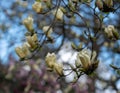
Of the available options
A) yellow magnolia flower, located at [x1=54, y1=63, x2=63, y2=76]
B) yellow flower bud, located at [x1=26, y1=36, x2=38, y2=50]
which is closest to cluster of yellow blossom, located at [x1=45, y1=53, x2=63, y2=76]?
yellow magnolia flower, located at [x1=54, y1=63, x2=63, y2=76]

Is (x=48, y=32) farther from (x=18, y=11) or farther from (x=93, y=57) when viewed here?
(x=18, y=11)

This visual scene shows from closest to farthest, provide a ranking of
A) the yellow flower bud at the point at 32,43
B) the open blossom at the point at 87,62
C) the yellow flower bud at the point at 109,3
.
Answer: the open blossom at the point at 87,62
the yellow flower bud at the point at 109,3
the yellow flower bud at the point at 32,43

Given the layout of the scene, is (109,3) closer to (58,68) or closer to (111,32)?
(111,32)

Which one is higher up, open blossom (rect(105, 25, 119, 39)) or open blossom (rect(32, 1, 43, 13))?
open blossom (rect(32, 1, 43, 13))

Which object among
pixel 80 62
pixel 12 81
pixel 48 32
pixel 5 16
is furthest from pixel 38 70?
pixel 80 62

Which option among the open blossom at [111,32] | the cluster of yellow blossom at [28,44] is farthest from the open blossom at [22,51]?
the open blossom at [111,32]

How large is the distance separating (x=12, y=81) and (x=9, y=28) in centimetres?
280

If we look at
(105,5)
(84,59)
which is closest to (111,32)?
(105,5)

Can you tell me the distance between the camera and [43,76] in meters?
6.13

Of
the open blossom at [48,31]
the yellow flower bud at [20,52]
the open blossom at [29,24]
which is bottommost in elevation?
the yellow flower bud at [20,52]

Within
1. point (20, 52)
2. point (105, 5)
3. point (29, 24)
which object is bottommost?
point (20, 52)

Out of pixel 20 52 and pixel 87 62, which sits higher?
pixel 87 62

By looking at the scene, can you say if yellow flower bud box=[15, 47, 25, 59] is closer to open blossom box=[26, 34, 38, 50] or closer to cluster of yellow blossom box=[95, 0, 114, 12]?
open blossom box=[26, 34, 38, 50]

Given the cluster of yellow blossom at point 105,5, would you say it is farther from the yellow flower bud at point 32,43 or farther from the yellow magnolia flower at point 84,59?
the yellow flower bud at point 32,43
